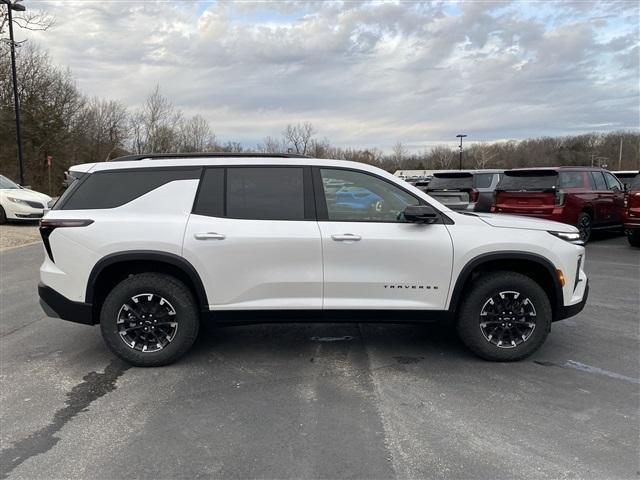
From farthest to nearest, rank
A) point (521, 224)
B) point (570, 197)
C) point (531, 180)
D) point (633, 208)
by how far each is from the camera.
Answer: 1. point (531, 180)
2. point (570, 197)
3. point (633, 208)
4. point (521, 224)

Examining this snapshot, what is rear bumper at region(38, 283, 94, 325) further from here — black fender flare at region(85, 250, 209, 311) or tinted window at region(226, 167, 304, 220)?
tinted window at region(226, 167, 304, 220)

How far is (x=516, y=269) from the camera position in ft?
15.2

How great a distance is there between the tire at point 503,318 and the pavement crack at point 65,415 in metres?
3.03

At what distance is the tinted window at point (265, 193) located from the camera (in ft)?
14.5

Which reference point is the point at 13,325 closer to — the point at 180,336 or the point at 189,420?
the point at 180,336

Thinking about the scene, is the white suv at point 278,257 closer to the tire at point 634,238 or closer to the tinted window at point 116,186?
the tinted window at point 116,186

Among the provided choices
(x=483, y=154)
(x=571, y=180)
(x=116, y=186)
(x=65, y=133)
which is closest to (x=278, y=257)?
(x=116, y=186)

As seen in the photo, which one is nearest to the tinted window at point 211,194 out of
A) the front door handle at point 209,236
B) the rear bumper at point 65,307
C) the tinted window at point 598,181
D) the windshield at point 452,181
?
the front door handle at point 209,236

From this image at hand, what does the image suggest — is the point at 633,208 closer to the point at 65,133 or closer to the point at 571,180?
the point at 571,180

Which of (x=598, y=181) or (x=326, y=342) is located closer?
(x=326, y=342)

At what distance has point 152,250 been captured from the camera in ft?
14.0

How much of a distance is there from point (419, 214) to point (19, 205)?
14.9 meters

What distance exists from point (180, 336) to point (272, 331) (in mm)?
1329

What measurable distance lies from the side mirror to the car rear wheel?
8821mm
